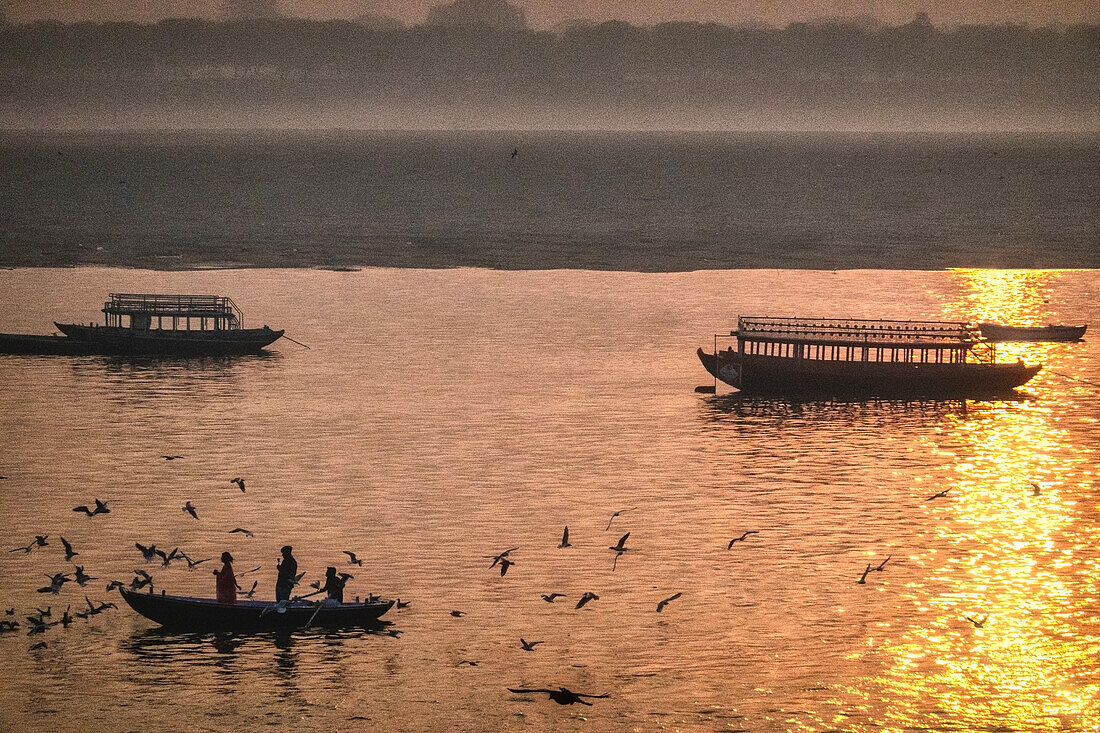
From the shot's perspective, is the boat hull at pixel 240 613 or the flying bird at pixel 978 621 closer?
the boat hull at pixel 240 613

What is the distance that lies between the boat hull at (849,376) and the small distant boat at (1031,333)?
22.3 meters

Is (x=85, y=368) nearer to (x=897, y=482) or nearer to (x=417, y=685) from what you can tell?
(x=897, y=482)

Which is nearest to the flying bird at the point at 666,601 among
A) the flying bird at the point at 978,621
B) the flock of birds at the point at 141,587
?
the flock of birds at the point at 141,587

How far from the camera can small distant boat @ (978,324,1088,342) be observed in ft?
443

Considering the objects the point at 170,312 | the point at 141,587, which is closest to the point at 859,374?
the point at 170,312

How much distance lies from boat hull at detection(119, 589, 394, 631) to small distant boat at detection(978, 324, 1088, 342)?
8795 cm

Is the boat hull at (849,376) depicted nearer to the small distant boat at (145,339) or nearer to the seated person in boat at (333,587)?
the small distant boat at (145,339)

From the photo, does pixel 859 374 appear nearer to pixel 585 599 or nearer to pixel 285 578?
pixel 585 599

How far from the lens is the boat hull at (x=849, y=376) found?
111 metres

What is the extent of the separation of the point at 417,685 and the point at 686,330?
86489 mm

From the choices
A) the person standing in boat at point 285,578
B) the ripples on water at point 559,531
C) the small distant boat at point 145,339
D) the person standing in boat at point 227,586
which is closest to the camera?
the ripples on water at point 559,531

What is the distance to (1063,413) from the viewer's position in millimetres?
107375

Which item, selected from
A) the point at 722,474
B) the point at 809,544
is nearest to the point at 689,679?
the point at 809,544

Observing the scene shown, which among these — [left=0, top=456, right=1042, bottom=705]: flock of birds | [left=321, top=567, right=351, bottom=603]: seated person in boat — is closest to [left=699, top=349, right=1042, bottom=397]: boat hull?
[left=0, top=456, right=1042, bottom=705]: flock of birds
